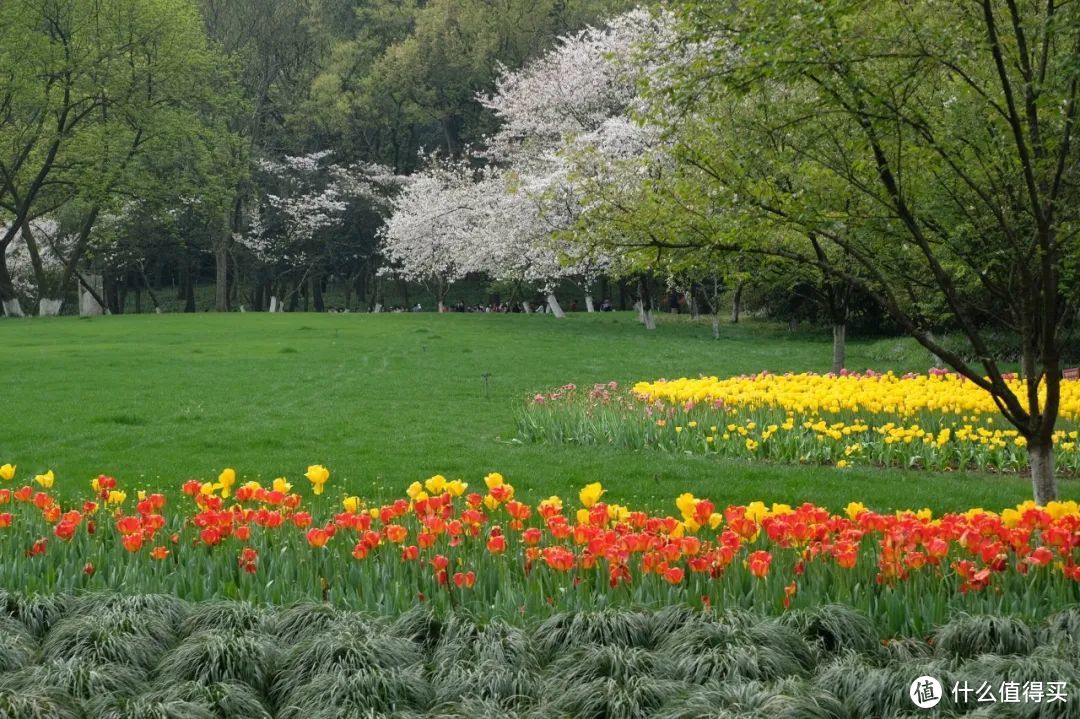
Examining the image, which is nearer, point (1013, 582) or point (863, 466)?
point (1013, 582)

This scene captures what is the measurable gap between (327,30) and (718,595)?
5822 cm

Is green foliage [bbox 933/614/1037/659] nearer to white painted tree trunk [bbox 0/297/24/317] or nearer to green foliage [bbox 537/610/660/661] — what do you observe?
green foliage [bbox 537/610/660/661]

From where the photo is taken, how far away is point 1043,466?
23.8 feet

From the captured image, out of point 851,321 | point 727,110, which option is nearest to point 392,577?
point 727,110

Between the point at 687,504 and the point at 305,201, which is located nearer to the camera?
the point at 687,504

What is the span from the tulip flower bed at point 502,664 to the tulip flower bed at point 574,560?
182 mm

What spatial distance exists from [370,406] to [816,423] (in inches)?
297

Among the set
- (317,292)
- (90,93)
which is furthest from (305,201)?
(90,93)

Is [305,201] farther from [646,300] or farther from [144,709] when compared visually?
[144,709]

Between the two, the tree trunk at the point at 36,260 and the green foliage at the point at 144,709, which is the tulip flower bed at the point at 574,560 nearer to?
the green foliage at the point at 144,709

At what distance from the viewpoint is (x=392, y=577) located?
Result: 211 inches

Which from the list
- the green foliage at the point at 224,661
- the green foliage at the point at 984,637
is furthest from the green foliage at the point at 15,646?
the green foliage at the point at 984,637

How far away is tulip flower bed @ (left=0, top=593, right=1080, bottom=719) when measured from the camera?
416 cm

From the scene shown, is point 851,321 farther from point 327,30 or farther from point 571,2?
point 327,30
